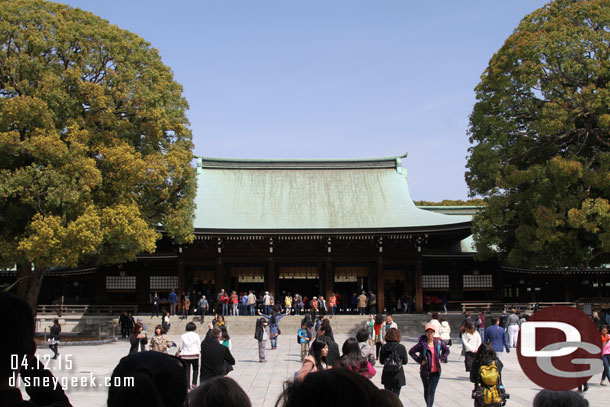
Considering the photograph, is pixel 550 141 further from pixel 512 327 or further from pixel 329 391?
pixel 329 391

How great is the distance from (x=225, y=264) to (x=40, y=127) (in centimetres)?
1316

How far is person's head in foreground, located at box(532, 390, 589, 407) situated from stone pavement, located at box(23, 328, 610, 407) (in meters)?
7.15

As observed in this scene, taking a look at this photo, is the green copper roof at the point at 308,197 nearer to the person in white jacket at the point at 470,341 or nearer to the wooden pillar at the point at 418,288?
the wooden pillar at the point at 418,288

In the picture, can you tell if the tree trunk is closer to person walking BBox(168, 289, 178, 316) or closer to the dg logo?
person walking BBox(168, 289, 178, 316)

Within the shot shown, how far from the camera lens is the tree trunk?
21.2m

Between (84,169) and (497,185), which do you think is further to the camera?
(497,185)

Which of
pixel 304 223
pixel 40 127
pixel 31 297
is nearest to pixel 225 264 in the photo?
pixel 304 223

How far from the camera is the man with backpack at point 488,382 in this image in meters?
7.91

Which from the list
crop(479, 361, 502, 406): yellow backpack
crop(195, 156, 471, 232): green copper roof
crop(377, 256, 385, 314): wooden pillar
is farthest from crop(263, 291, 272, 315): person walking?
crop(479, 361, 502, 406): yellow backpack

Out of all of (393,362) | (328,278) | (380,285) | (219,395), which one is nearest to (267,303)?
(328,278)

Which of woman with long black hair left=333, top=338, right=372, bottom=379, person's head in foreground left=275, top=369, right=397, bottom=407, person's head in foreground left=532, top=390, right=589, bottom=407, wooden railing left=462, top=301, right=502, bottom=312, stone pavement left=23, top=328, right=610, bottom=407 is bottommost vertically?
stone pavement left=23, top=328, right=610, bottom=407

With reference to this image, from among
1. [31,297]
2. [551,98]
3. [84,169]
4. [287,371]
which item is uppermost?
[551,98]

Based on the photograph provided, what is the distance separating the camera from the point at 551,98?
918 inches

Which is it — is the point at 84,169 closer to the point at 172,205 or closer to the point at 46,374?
the point at 172,205
